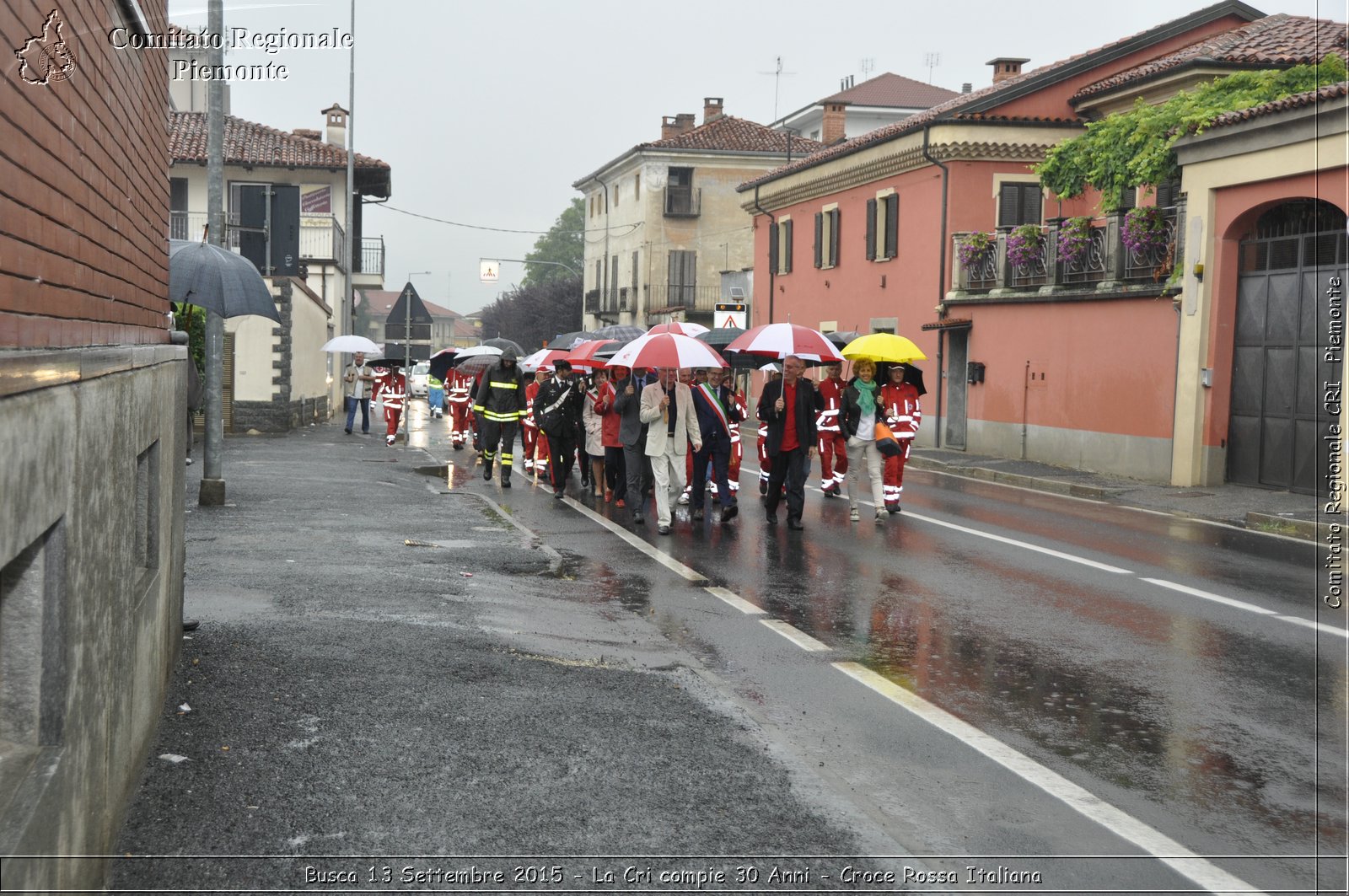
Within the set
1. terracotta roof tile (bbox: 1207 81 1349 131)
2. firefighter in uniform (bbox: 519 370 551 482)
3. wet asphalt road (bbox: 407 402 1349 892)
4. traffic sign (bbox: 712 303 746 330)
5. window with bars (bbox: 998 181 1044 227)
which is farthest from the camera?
traffic sign (bbox: 712 303 746 330)

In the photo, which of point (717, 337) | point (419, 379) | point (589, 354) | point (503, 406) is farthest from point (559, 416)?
point (419, 379)

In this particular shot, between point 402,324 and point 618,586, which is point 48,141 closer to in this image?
point 618,586

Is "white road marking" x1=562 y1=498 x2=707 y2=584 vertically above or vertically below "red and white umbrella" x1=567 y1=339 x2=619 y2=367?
below

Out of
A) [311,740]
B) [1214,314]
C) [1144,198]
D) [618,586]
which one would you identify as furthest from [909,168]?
[311,740]

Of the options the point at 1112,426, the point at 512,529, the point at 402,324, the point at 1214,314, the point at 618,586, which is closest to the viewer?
the point at 618,586

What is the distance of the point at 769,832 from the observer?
466 centimetres

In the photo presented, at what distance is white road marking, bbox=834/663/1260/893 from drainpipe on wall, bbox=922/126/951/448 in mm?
23975

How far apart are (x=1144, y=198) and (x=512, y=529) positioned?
17605mm

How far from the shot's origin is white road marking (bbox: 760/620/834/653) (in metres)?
8.08

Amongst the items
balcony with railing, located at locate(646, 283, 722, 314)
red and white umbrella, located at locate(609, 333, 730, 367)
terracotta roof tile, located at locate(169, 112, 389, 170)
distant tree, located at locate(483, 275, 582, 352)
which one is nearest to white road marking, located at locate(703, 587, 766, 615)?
red and white umbrella, located at locate(609, 333, 730, 367)

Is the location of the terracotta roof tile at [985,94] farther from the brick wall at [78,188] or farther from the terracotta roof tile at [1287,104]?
the brick wall at [78,188]

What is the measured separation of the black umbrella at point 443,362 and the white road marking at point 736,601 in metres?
20.2

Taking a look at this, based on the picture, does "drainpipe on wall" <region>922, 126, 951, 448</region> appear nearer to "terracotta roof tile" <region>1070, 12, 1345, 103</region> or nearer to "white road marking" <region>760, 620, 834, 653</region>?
"terracotta roof tile" <region>1070, 12, 1345, 103</region>

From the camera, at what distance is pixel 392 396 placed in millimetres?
27609
